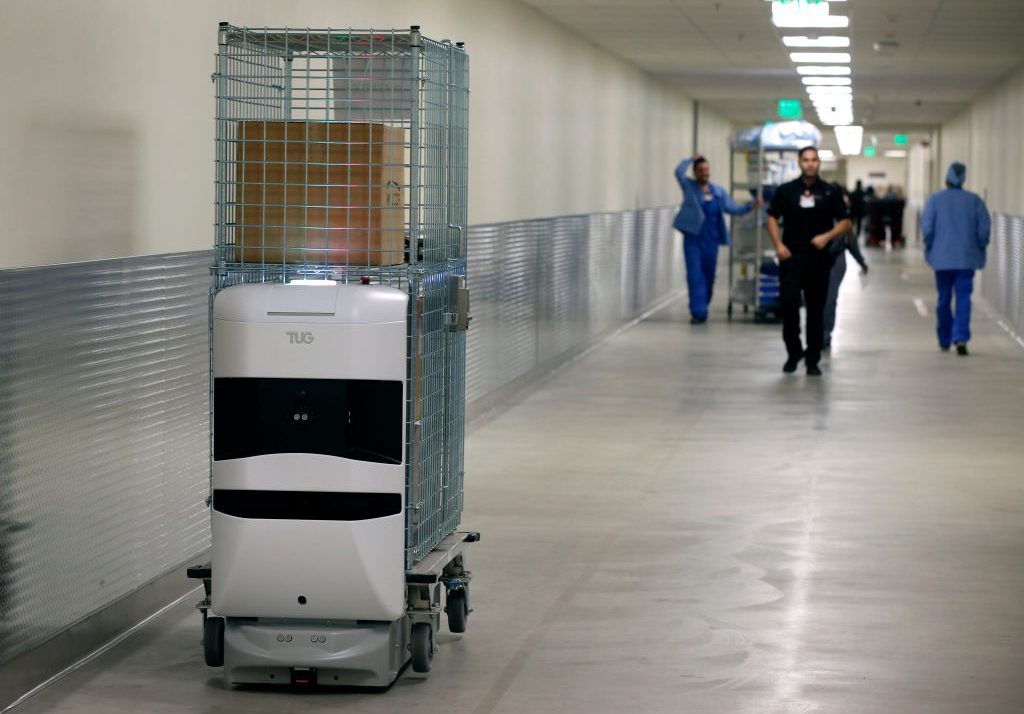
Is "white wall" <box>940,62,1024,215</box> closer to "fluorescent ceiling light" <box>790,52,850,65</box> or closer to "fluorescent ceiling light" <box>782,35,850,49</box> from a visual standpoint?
"fluorescent ceiling light" <box>790,52,850,65</box>

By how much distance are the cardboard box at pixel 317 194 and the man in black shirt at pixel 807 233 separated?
6656 millimetres

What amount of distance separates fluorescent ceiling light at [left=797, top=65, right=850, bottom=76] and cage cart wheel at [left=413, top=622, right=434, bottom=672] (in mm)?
12895

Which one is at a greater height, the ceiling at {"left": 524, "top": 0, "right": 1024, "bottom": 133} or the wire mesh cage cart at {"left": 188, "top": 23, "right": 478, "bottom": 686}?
the ceiling at {"left": 524, "top": 0, "right": 1024, "bottom": 133}

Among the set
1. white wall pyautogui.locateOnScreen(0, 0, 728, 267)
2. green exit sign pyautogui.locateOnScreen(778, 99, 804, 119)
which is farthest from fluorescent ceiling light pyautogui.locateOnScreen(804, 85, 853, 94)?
white wall pyautogui.locateOnScreen(0, 0, 728, 267)

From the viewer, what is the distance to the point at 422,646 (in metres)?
4.01

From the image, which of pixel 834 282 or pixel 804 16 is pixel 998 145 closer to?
pixel 834 282

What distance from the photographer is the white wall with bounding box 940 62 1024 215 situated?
1536 centimetres

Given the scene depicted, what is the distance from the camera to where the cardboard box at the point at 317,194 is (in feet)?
13.2

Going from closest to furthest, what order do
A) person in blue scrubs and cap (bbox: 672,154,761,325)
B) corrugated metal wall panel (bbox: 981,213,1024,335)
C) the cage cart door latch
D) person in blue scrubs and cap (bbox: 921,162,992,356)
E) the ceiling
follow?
the cage cart door latch, the ceiling, person in blue scrubs and cap (bbox: 921,162,992,356), corrugated metal wall panel (bbox: 981,213,1024,335), person in blue scrubs and cap (bbox: 672,154,761,325)

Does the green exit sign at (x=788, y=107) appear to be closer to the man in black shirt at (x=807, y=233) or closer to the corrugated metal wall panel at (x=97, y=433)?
the man in black shirt at (x=807, y=233)

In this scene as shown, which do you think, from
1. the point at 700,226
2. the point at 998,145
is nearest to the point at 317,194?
the point at 700,226

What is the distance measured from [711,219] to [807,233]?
4707mm

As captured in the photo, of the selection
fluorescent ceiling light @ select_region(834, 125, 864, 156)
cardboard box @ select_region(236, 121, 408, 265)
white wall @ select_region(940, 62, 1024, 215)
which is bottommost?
cardboard box @ select_region(236, 121, 408, 265)

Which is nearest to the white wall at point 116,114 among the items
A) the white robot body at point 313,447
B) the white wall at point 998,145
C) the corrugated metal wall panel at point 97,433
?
the corrugated metal wall panel at point 97,433
